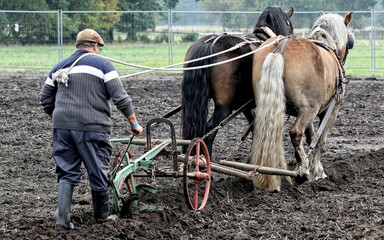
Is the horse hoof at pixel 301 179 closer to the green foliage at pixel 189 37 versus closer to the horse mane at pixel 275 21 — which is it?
the horse mane at pixel 275 21

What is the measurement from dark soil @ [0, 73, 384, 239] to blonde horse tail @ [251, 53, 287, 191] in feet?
1.35

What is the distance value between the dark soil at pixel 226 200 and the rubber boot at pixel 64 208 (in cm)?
14

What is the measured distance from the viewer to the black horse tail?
22.0ft

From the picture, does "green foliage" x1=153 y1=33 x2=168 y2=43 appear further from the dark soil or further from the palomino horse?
the palomino horse

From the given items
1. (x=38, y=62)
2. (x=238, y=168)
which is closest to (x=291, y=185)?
(x=238, y=168)

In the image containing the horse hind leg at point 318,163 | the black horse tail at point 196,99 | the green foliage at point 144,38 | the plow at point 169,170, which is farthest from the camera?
the green foliage at point 144,38

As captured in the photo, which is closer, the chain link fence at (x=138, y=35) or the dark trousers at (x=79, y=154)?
the dark trousers at (x=79, y=154)

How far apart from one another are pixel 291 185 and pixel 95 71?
3079 millimetres

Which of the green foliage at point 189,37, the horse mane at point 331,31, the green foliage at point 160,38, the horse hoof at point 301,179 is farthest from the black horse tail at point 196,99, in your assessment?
the green foliage at point 160,38

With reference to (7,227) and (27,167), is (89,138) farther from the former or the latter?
(27,167)

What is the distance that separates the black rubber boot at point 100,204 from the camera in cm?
523

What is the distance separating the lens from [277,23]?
26.6 feet

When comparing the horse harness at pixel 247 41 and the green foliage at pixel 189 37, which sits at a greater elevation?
the green foliage at pixel 189 37

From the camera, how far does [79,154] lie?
524 cm
